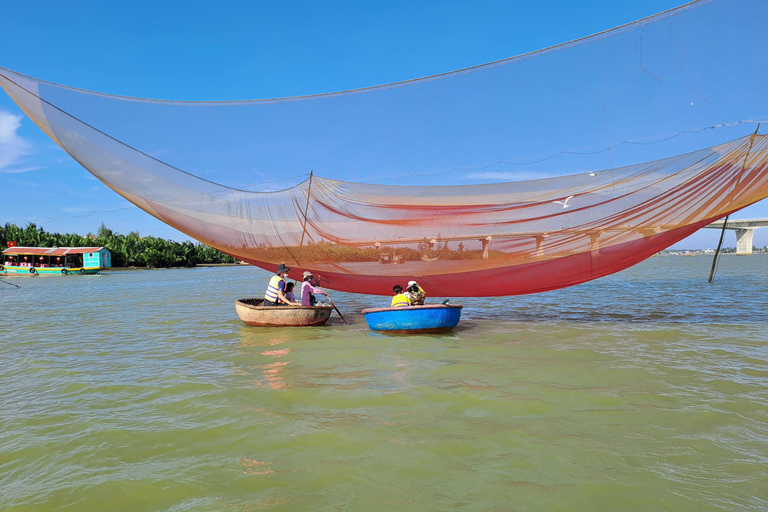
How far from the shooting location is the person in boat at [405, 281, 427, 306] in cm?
926

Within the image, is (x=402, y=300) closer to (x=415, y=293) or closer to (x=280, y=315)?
(x=415, y=293)

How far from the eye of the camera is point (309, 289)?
10461mm

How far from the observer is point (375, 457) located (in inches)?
146

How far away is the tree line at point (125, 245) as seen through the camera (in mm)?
44250

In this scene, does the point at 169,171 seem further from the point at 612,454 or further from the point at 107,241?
the point at 107,241

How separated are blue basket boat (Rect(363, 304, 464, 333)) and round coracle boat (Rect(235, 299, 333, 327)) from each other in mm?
1598

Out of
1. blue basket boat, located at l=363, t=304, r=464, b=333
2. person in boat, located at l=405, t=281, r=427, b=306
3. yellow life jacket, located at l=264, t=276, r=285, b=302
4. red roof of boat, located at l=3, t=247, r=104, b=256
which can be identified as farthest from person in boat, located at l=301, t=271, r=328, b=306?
red roof of boat, located at l=3, t=247, r=104, b=256

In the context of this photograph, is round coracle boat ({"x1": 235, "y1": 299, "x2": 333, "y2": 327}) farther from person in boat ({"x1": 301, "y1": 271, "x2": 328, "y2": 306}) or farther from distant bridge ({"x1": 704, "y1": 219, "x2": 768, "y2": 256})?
distant bridge ({"x1": 704, "y1": 219, "x2": 768, "y2": 256})

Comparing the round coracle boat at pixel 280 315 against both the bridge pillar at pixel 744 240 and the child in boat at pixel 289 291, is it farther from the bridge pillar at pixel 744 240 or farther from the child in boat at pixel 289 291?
the bridge pillar at pixel 744 240

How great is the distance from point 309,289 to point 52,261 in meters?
42.2

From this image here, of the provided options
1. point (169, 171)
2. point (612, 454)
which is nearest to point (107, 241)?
point (169, 171)

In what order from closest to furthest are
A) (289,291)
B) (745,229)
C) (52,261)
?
(289,291) < (52,261) < (745,229)

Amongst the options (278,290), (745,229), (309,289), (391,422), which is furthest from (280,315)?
(745,229)

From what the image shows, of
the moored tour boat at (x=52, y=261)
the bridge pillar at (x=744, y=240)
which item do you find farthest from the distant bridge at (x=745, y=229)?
the moored tour boat at (x=52, y=261)
